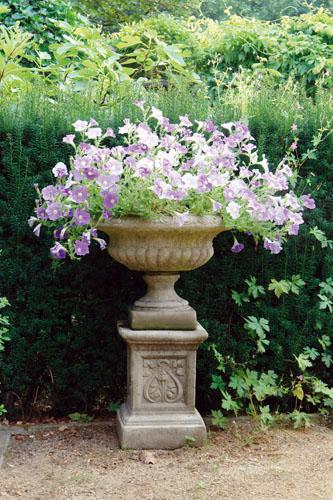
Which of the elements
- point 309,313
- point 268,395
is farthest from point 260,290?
point 268,395

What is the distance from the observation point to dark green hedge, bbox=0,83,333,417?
4113mm

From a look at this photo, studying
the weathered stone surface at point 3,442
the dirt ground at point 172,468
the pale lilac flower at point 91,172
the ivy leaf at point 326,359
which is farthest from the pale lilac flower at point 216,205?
the weathered stone surface at point 3,442

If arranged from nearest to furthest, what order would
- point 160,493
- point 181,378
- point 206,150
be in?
point 160,493 → point 206,150 → point 181,378

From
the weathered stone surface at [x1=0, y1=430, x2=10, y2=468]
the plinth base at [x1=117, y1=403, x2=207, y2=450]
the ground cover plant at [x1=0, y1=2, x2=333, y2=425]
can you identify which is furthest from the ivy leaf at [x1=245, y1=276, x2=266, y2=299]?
the weathered stone surface at [x1=0, y1=430, x2=10, y2=468]

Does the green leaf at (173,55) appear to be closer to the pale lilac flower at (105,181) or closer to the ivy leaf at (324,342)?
the pale lilac flower at (105,181)

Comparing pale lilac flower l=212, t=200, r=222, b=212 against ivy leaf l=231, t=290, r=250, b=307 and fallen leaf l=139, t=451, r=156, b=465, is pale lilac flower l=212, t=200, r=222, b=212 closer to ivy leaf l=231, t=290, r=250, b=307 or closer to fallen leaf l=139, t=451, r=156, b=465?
ivy leaf l=231, t=290, r=250, b=307

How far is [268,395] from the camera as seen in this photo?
14.8ft

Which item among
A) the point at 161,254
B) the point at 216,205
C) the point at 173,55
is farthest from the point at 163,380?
the point at 173,55

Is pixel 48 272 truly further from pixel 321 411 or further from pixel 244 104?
pixel 321 411

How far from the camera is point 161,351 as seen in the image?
3908mm

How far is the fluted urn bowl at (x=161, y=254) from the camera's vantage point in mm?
3551

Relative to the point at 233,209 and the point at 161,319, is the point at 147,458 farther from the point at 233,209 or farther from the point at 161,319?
the point at 233,209

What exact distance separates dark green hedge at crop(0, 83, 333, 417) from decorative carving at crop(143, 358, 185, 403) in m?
0.46

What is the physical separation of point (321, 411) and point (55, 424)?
159 centimetres
